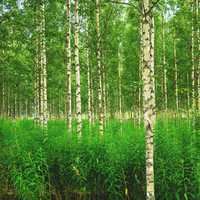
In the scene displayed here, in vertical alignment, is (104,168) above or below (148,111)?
below

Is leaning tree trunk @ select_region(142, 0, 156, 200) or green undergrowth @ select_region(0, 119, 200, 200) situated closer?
leaning tree trunk @ select_region(142, 0, 156, 200)

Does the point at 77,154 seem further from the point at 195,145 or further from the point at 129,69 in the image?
the point at 129,69

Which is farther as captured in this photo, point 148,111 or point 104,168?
point 104,168

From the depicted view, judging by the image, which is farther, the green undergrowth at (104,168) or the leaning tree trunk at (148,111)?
the green undergrowth at (104,168)

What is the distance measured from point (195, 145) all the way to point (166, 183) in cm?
131

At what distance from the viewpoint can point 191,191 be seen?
7922 millimetres

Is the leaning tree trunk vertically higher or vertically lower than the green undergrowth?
higher

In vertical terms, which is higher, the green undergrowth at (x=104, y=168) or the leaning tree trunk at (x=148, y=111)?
the leaning tree trunk at (x=148, y=111)

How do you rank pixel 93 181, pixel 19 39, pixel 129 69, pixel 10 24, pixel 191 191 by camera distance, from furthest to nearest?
pixel 129 69 < pixel 19 39 < pixel 10 24 < pixel 93 181 < pixel 191 191

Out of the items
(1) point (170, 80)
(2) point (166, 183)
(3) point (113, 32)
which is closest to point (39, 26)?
(3) point (113, 32)

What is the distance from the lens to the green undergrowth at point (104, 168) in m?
8.12

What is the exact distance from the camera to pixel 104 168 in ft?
28.7

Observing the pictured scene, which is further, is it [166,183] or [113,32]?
[113,32]

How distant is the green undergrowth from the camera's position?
26.6 feet
